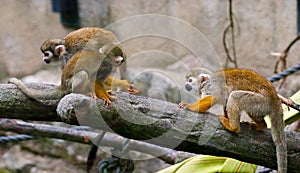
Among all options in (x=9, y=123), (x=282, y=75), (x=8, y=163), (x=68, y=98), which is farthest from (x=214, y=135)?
(x=8, y=163)

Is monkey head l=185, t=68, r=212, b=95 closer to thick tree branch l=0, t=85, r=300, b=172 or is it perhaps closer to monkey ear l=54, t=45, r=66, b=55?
thick tree branch l=0, t=85, r=300, b=172

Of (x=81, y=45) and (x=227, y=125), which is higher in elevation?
(x=81, y=45)

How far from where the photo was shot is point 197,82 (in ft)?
6.38

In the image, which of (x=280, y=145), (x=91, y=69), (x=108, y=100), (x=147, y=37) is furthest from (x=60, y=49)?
(x=147, y=37)

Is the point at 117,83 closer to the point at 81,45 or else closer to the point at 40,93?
the point at 81,45

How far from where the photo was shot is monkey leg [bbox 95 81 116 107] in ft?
4.71

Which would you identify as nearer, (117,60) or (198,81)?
(117,60)

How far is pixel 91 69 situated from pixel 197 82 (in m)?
0.42

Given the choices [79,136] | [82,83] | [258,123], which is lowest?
[79,136]

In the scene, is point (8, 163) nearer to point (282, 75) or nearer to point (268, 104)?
point (282, 75)

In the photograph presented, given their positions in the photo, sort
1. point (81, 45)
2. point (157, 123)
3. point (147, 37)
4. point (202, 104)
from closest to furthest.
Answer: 1. point (157, 123)
2. point (202, 104)
3. point (81, 45)
4. point (147, 37)

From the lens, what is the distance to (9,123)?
7.34ft

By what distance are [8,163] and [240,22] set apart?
1887 millimetres

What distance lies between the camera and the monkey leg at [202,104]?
Result: 1633mm
